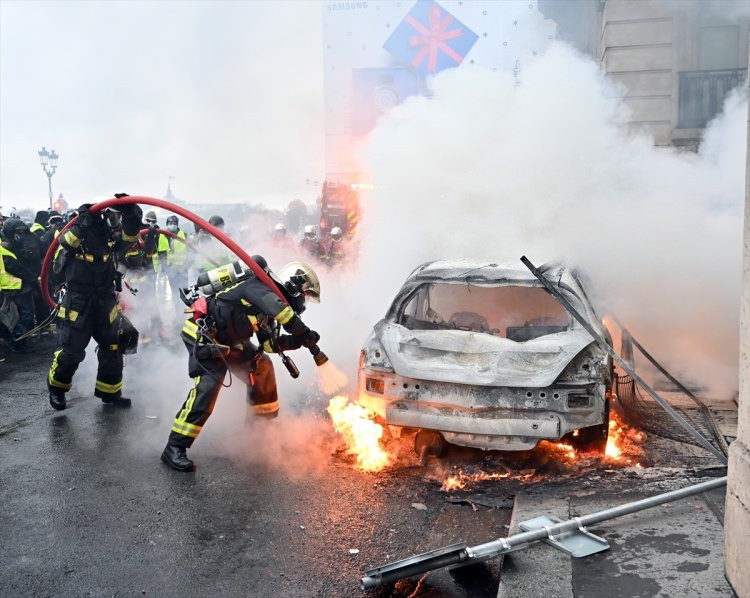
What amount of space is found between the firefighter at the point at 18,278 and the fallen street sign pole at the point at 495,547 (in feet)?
26.0

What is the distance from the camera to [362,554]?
11.9 ft

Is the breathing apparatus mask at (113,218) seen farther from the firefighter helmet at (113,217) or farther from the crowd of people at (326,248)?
the crowd of people at (326,248)

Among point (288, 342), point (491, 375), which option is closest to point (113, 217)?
point (288, 342)

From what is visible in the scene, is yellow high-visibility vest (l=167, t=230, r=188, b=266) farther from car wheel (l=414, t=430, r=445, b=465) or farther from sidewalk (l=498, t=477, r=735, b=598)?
sidewalk (l=498, t=477, r=735, b=598)

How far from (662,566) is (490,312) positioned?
3212mm

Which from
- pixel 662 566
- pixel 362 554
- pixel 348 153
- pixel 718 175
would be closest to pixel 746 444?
pixel 662 566

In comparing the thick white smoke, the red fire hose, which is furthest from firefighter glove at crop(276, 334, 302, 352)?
the thick white smoke

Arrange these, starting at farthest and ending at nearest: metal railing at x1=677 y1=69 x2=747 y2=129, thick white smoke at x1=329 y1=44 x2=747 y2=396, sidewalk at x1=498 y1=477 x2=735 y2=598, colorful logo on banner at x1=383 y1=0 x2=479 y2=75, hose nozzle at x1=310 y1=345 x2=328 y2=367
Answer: colorful logo on banner at x1=383 y1=0 x2=479 y2=75
metal railing at x1=677 y1=69 x2=747 y2=129
thick white smoke at x1=329 y1=44 x2=747 y2=396
hose nozzle at x1=310 y1=345 x2=328 y2=367
sidewalk at x1=498 y1=477 x2=735 y2=598

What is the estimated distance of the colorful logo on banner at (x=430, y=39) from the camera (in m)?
23.3

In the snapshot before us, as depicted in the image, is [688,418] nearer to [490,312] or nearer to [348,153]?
[490,312]

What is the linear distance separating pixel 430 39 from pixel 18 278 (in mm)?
18590

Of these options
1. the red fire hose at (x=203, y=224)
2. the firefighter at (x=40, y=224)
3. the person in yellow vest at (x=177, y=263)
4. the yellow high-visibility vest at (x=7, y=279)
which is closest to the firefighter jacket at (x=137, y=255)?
the red fire hose at (x=203, y=224)

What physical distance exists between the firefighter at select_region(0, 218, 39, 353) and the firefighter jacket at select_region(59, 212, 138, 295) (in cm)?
406

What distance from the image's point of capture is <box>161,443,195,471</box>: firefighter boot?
15.6 ft
